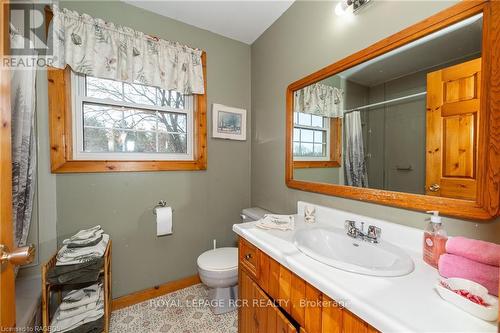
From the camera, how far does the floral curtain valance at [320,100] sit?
1368 millimetres

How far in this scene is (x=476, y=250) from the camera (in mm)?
696

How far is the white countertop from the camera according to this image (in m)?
0.54

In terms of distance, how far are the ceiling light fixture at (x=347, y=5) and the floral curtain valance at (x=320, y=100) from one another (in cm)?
42

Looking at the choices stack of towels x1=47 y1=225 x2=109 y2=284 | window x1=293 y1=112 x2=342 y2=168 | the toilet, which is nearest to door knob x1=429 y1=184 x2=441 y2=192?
window x1=293 y1=112 x2=342 y2=168

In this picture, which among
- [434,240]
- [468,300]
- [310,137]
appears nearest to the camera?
[468,300]

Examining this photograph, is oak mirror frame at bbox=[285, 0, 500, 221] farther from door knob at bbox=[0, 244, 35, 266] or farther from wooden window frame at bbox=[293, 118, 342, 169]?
door knob at bbox=[0, 244, 35, 266]

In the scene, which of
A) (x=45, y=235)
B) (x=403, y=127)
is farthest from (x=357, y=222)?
(x=45, y=235)

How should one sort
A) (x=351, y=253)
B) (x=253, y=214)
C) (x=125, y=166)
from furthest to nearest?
(x=253, y=214) < (x=125, y=166) < (x=351, y=253)

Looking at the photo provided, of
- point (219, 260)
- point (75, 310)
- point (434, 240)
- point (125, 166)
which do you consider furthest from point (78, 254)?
point (434, 240)

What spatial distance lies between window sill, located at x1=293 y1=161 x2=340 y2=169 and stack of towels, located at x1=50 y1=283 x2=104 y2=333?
5.49 feet

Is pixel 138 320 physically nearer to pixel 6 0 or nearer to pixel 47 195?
pixel 47 195

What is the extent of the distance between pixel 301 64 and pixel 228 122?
0.89 meters

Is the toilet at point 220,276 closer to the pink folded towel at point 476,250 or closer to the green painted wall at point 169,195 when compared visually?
the green painted wall at point 169,195

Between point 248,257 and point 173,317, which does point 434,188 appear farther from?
point 173,317
